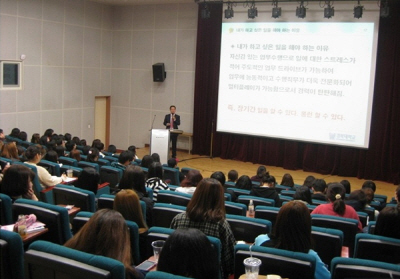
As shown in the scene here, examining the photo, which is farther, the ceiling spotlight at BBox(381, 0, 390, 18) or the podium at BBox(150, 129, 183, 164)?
the podium at BBox(150, 129, 183, 164)

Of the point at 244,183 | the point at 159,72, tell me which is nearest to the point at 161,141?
the point at 159,72

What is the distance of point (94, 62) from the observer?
12.5m

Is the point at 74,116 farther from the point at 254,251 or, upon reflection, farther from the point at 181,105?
the point at 254,251

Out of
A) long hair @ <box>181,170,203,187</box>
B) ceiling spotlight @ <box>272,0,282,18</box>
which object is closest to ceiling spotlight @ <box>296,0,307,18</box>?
ceiling spotlight @ <box>272,0,282,18</box>

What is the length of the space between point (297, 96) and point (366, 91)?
4.94 ft

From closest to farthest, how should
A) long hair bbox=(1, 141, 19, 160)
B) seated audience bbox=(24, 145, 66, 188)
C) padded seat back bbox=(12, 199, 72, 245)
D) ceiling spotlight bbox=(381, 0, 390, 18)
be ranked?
padded seat back bbox=(12, 199, 72, 245)
seated audience bbox=(24, 145, 66, 188)
long hair bbox=(1, 141, 19, 160)
ceiling spotlight bbox=(381, 0, 390, 18)

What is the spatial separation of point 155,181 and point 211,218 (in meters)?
2.19

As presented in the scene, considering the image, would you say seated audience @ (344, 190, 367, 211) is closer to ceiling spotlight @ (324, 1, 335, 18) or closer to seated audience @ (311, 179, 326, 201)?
seated audience @ (311, 179, 326, 201)

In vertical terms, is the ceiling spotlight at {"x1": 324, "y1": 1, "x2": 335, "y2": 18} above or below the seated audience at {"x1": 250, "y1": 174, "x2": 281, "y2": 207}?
above

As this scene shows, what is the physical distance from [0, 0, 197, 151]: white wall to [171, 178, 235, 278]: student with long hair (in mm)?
8086

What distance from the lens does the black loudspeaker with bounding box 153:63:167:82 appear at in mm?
12180

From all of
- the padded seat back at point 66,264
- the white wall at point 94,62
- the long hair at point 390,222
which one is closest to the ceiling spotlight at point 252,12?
the white wall at point 94,62

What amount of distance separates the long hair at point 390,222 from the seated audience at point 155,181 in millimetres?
2488

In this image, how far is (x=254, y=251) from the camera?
264 centimetres
